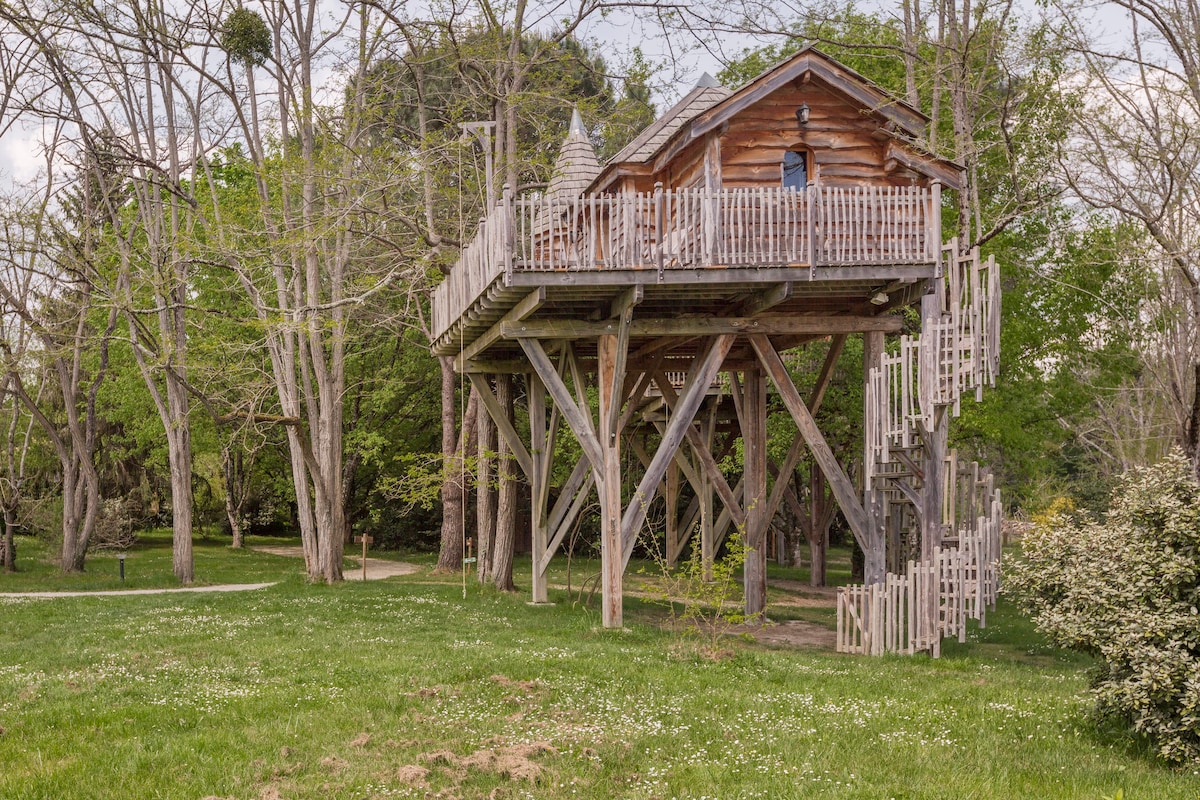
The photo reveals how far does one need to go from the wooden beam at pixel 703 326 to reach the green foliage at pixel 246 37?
11068 mm

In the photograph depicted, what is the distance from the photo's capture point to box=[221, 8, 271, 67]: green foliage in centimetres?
2523

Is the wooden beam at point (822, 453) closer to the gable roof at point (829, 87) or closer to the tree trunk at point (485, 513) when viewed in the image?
the gable roof at point (829, 87)

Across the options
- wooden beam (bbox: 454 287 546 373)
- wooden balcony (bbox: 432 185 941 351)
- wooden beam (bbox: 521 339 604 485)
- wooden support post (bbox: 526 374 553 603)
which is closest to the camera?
wooden balcony (bbox: 432 185 941 351)

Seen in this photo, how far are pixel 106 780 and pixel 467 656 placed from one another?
235 inches

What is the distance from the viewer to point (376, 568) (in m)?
37.1

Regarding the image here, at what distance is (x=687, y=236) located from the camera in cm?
1736

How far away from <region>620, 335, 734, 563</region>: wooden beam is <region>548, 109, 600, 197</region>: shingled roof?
22.7ft

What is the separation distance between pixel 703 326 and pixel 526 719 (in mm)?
9195

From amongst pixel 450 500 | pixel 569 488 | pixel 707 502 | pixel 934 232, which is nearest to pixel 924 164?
pixel 934 232

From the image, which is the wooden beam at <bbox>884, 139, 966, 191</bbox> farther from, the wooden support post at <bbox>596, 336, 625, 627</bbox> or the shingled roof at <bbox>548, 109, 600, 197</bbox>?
the shingled roof at <bbox>548, 109, 600, 197</bbox>

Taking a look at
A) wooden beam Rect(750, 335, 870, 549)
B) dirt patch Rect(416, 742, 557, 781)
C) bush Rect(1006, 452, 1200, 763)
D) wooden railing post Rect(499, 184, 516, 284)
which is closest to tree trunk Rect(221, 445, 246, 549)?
wooden beam Rect(750, 335, 870, 549)

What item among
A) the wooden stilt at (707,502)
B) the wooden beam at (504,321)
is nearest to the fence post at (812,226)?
the wooden beam at (504,321)

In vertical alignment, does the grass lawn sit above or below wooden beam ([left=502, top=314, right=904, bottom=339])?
below

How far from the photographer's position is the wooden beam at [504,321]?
1742 centimetres
